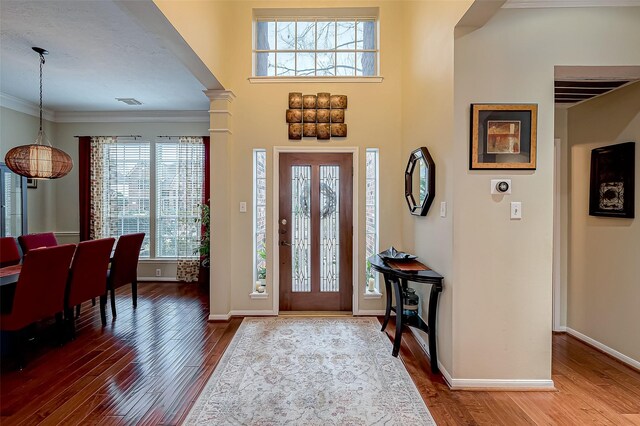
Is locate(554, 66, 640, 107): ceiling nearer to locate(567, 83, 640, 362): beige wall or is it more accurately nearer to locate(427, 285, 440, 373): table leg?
locate(567, 83, 640, 362): beige wall

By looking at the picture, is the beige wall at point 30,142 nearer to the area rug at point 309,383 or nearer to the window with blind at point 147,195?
the window with blind at point 147,195

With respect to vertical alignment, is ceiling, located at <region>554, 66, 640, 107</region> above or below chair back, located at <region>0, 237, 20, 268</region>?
above

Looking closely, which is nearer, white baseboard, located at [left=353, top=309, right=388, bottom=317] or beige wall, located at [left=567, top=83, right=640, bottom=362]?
beige wall, located at [left=567, top=83, right=640, bottom=362]

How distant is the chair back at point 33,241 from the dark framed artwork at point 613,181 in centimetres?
626

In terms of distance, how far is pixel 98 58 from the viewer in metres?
3.46

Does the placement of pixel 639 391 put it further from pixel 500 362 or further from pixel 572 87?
pixel 572 87

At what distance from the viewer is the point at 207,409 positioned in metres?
2.01

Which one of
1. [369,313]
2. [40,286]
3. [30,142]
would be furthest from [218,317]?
[30,142]

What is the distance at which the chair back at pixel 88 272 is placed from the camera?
3.04m

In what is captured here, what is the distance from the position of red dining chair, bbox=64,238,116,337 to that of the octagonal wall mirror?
330 cm

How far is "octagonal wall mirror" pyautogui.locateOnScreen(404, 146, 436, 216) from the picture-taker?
2641 millimetres

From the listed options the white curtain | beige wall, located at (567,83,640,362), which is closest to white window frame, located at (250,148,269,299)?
the white curtain

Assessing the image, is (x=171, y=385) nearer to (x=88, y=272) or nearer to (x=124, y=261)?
(x=88, y=272)

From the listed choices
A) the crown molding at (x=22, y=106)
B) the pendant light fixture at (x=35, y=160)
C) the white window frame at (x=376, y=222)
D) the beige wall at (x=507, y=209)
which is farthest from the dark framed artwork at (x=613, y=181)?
the crown molding at (x=22, y=106)
